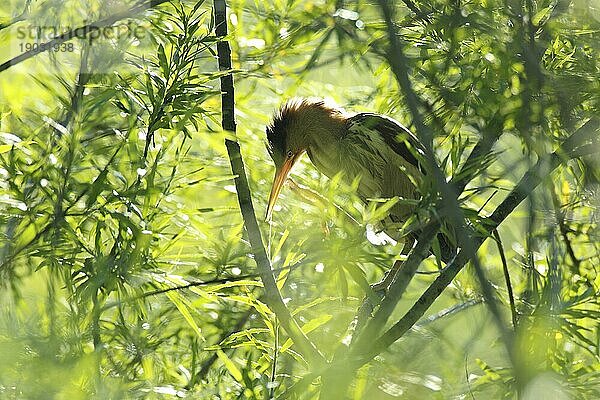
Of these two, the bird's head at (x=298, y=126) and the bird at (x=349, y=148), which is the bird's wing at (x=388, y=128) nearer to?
the bird at (x=349, y=148)

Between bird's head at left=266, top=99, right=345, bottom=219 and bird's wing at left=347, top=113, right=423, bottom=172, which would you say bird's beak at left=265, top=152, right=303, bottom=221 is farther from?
bird's wing at left=347, top=113, right=423, bottom=172

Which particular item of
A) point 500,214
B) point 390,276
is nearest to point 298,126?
point 390,276

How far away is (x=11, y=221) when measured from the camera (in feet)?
3.90

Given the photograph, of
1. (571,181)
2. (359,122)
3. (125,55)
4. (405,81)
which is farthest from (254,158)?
(405,81)

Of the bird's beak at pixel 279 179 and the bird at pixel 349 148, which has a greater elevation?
the bird at pixel 349 148

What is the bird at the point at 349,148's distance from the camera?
154 cm

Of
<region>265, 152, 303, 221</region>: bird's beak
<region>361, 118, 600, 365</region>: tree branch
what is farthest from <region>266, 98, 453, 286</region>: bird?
<region>361, 118, 600, 365</region>: tree branch

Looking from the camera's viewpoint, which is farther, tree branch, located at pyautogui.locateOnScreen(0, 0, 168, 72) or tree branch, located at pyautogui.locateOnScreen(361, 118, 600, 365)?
tree branch, located at pyautogui.locateOnScreen(0, 0, 168, 72)

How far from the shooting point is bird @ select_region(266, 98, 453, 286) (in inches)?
60.8

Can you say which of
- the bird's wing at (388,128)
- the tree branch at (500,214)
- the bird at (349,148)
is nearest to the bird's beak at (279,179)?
the bird at (349,148)

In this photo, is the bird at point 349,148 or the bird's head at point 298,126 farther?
the bird's head at point 298,126

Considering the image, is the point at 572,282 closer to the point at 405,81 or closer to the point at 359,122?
the point at 359,122

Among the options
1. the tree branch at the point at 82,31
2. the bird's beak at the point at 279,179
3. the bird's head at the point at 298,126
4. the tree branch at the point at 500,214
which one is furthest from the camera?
the bird's head at the point at 298,126

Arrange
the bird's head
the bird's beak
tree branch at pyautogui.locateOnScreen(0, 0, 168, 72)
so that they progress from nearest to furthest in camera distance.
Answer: tree branch at pyautogui.locateOnScreen(0, 0, 168, 72) → the bird's beak → the bird's head
